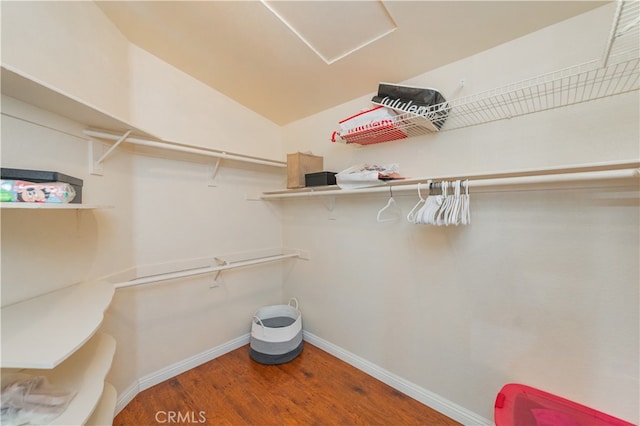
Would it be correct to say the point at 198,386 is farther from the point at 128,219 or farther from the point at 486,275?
the point at 486,275

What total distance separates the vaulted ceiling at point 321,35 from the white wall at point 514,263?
0.12m

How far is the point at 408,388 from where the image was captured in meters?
1.71

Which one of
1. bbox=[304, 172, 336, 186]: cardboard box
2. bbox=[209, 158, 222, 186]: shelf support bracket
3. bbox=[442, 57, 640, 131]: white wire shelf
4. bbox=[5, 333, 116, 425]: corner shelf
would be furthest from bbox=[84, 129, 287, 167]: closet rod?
bbox=[442, 57, 640, 131]: white wire shelf

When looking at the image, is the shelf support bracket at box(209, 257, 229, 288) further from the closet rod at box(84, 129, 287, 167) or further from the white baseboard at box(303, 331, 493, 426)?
the white baseboard at box(303, 331, 493, 426)

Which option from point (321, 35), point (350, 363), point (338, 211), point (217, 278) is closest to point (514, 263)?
point (338, 211)

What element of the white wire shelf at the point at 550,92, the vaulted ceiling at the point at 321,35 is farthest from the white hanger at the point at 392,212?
the vaulted ceiling at the point at 321,35

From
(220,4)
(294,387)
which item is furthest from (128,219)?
(294,387)

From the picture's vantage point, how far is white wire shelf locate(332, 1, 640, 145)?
0.91 m

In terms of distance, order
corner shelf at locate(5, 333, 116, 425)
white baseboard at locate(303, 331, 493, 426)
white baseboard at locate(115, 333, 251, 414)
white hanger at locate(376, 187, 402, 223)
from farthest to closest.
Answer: white hanger at locate(376, 187, 402, 223) < white baseboard at locate(115, 333, 251, 414) < white baseboard at locate(303, 331, 493, 426) < corner shelf at locate(5, 333, 116, 425)

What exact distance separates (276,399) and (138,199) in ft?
5.53

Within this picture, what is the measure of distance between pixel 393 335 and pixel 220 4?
2.35 m

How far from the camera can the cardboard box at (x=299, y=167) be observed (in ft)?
6.68

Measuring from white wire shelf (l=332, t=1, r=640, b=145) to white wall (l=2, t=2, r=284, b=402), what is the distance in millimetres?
1219

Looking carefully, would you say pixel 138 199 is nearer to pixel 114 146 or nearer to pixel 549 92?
pixel 114 146
